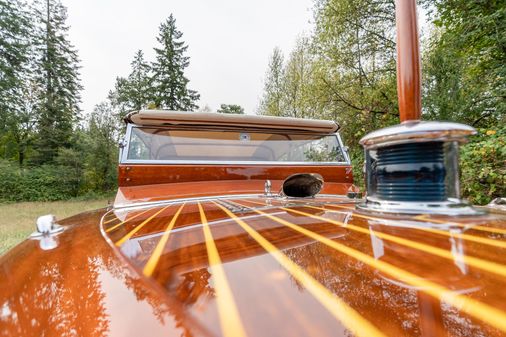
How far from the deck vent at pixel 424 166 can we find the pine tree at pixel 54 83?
60.4ft

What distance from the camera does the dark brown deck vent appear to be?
1505 mm

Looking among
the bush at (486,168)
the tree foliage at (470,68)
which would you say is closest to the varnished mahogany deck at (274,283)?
the bush at (486,168)

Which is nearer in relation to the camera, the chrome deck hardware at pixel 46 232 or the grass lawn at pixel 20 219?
the chrome deck hardware at pixel 46 232

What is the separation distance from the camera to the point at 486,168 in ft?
11.3

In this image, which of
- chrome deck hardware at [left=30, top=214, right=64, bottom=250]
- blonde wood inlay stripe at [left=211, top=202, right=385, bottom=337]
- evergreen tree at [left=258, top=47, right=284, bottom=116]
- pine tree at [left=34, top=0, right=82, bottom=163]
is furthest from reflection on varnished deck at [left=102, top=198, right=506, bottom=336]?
pine tree at [left=34, top=0, right=82, bottom=163]

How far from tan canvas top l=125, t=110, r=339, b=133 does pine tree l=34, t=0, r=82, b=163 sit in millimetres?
16586

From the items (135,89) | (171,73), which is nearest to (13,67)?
(135,89)

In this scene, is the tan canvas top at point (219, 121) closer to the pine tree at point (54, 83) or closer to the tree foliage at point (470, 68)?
the tree foliage at point (470, 68)

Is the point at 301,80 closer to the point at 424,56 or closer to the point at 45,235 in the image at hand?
the point at 424,56

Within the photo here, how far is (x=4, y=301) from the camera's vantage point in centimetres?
40

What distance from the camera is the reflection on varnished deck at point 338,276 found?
27 centimetres

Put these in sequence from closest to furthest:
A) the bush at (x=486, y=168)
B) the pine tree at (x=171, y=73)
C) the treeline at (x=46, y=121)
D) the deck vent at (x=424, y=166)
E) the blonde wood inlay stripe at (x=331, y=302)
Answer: the blonde wood inlay stripe at (x=331, y=302)
the deck vent at (x=424, y=166)
the bush at (x=486, y=168)
the treeline at (x=46, y=121)
the pine tree at (x=171, y=73)

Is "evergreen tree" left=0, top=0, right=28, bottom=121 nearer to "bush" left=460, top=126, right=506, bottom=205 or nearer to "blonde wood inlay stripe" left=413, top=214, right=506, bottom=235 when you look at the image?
"blonde wood inlay stripe" left=413, top=214, right=506, bottom=235

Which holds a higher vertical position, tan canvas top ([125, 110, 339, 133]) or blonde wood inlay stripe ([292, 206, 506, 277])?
tan canvas top ([125, 110, 339, 133])
